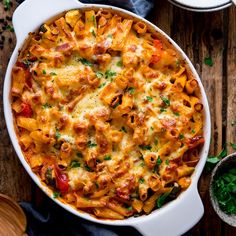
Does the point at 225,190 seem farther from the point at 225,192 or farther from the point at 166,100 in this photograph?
the point at 166,100

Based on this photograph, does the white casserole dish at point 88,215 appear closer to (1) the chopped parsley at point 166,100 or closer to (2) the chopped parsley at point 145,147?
(2) the chopped parsley at point 145,147

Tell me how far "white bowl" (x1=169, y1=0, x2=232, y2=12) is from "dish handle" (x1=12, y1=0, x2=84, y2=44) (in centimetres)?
75

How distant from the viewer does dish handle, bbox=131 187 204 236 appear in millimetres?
4008

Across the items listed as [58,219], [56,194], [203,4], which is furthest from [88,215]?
[203,4]

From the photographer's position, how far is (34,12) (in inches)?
158

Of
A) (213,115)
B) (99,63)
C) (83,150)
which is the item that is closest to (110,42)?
(99,63)

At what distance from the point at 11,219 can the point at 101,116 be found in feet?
3.29

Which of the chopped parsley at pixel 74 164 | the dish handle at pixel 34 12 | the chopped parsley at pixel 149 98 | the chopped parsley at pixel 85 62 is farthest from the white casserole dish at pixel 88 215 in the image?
the chopped parsley at pixel 149 98

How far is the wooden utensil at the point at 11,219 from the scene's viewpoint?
169 inches

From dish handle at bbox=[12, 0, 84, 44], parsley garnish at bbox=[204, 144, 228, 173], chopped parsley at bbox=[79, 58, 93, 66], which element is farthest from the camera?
parsley garnish at bbox=[204, 144, 228, 173]

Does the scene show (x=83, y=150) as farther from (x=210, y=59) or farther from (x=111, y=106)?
(x=210, y=59)

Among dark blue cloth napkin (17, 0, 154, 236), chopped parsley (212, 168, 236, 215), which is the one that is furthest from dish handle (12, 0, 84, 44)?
chopped parsley (212, 168, 236, 215)

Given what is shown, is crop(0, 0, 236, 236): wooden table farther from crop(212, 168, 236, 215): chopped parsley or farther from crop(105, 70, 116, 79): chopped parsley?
crop(105, 70, 116, 79): chopped parsley

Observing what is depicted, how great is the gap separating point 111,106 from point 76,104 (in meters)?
0.23
